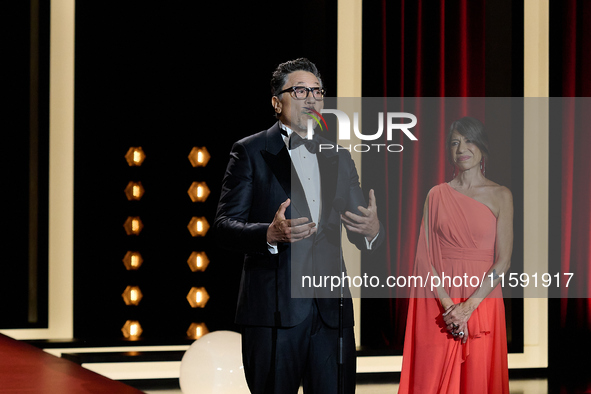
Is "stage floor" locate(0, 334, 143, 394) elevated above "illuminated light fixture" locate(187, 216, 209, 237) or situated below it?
below

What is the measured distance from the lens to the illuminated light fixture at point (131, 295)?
3.69 meters

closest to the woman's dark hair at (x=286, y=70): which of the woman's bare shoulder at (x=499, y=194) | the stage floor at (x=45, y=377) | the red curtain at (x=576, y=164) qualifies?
the woman's bare shoulder at (x=499, y=194)

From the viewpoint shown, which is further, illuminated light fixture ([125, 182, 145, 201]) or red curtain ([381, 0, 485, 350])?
illuminated light fixture ([125, 182, 145, 201])

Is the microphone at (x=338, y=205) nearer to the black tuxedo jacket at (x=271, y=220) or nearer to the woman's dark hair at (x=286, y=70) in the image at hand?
the black tuxedo jacket at (x=271, y=220)

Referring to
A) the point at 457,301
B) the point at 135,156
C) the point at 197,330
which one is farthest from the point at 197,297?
the point at 457,301

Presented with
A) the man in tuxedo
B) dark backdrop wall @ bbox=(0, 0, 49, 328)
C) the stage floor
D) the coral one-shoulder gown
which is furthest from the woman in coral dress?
dark backdrop wall @ bbox=(0, 0, 49, 328)

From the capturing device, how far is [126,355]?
343cm

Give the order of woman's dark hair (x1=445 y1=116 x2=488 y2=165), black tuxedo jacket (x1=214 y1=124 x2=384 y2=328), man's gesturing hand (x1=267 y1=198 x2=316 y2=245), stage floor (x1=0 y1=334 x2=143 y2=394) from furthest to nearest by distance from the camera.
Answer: woman's dark hair (x1=445 y1=116 x2=488 y2=165), black tuxedo jacket (x1=214 y1=124 x2=384 y2=328), man's gesturing hand (x1=267 y1=198 x2=316 y2=245), stage floor (x1=0 y1=334 x2=143 y2=394)

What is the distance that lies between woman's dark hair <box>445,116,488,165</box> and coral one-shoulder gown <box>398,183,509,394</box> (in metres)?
0.14

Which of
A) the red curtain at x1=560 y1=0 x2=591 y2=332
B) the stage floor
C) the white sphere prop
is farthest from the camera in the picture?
the red curtain at x1=560 y1=0 x2=591 y2=332

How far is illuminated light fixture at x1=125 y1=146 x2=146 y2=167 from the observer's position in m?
3.73

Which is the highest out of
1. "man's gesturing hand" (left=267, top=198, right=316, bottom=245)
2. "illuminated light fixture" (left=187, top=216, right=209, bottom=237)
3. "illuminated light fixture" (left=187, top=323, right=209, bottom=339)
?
"man's gesturing hand" (left=267, top=198, right=316, bottom=245)

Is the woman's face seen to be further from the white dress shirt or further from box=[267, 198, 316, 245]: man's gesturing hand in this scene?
box=[267, 198, 316, 245]: man's gesturing hand

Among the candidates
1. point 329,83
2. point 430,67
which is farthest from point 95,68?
point 430,67
